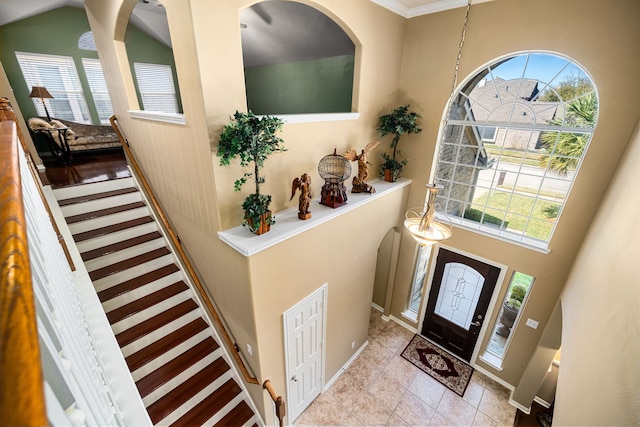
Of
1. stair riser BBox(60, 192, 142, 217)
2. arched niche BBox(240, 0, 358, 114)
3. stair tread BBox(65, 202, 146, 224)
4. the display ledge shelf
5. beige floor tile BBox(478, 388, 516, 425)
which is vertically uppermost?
arched niche BBox(240, 0, 358, 114)

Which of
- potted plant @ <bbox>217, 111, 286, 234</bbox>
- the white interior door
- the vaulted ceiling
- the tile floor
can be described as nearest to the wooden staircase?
the white interior door

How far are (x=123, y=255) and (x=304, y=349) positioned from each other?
10.0ft

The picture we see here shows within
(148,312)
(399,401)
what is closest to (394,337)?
(399,401)

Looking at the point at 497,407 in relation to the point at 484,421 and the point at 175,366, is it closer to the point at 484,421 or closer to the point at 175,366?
the point at 484,421

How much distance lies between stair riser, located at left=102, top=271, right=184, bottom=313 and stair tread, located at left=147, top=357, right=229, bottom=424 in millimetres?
1340

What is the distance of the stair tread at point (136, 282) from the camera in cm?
368

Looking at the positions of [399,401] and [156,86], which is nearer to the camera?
[399,401]

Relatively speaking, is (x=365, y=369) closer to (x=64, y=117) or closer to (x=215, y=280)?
(x=215, y=280)

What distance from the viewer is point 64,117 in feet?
22.2

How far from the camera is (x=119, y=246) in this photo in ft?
13.6

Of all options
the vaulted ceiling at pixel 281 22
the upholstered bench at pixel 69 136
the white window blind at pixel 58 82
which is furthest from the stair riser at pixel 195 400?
the white window blind at pixel 58 82

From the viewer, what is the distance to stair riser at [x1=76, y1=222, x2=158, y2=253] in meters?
3.96

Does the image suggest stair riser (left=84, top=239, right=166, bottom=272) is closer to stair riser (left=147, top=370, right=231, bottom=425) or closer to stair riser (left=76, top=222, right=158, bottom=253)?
stair riser (left=76, top=222, right=158, bottom=253)

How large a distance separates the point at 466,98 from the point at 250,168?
142 inches
